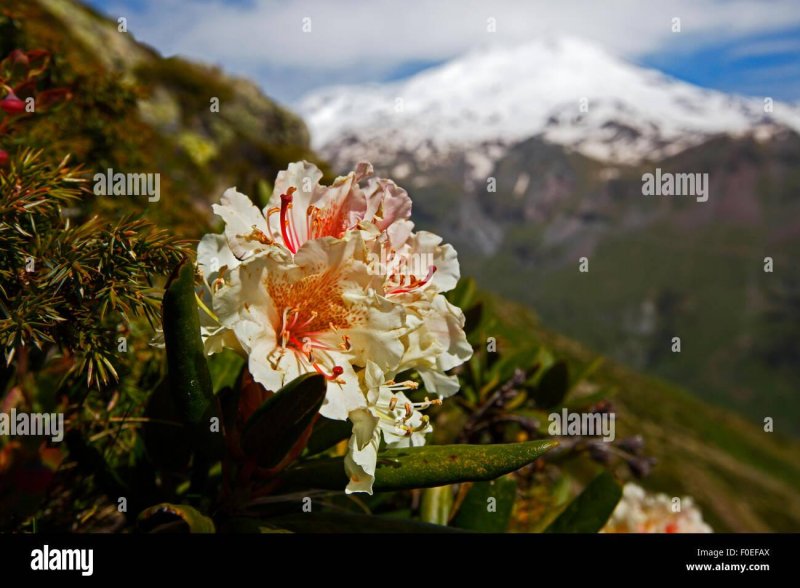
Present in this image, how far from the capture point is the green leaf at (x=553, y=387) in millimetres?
3545

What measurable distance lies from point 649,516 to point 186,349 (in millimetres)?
2901

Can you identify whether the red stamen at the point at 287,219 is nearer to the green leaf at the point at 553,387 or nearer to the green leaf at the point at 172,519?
the green leaf at the point at 172,519

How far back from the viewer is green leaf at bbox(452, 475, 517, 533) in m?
2.51

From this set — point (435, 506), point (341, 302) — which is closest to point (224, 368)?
point (341, 302)

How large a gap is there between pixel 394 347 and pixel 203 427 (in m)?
0.60

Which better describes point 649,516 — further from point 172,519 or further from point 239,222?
point 239,222

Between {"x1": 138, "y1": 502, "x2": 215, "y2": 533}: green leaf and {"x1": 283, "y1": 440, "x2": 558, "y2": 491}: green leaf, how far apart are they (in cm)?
37

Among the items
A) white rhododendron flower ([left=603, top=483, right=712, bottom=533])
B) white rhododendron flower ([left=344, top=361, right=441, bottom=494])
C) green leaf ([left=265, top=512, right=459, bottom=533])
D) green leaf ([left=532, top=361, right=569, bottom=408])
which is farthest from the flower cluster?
white rhododendron flower ([left=603, top=483, right=712, bottom=533])

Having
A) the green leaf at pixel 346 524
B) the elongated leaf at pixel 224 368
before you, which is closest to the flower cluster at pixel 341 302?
the green leaf at pixel 346 524

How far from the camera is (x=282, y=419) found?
173cm

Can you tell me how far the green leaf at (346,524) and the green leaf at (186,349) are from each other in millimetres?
442

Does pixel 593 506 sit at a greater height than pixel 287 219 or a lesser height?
lesser

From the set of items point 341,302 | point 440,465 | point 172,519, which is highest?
point 341,302

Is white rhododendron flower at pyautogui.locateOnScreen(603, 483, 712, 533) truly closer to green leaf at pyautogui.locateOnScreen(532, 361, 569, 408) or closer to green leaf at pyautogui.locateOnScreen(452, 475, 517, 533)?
green leaf at pyautogui.locateOnScreen(532, 361, 569, 408)
